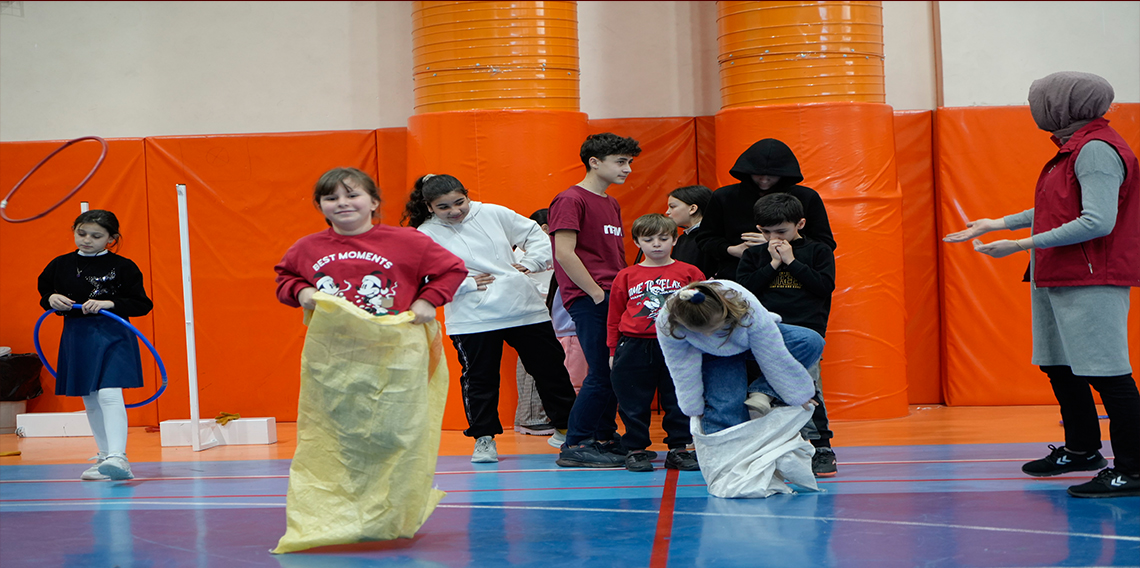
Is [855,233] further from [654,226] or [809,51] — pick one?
[654,226]

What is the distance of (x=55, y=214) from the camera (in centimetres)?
681

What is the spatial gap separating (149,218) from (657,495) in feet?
14.6

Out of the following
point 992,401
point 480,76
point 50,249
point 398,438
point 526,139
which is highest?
point 480,76

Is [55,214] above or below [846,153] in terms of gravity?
below

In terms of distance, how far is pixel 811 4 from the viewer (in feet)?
19.8

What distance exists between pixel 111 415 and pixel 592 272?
2550mm

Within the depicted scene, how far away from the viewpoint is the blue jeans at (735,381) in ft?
13.1

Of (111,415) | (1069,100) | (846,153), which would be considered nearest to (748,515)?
(1069,100)

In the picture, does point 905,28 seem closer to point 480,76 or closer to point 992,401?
point 992,401

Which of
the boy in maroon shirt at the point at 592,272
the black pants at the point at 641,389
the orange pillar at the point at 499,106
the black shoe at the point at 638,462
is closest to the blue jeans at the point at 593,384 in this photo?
the boy in maroon shirt at the point at 592,272

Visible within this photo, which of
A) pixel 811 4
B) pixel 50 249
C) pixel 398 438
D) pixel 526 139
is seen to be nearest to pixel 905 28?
pixel 811 4

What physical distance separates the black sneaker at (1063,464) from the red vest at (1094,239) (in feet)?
2.54

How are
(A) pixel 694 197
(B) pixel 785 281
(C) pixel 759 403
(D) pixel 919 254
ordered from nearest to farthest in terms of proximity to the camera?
1. (C) pixel 759 403
2. (B) pixel 785 281
3. (A) pixel 694 197
4. (D) pixel 919 254

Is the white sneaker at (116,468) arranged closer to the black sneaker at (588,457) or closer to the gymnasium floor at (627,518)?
the gymnasium floor at (627,518)
